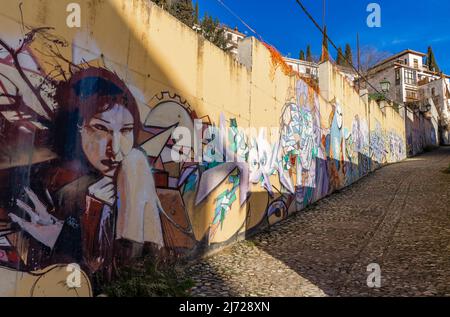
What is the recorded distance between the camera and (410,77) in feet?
168

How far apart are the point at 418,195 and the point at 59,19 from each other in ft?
34.1

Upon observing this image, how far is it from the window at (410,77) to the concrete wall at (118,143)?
5097 centimetres

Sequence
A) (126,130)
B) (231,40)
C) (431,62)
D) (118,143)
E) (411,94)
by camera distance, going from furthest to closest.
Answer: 1. (431,62)
2. (411,94)
3. (231,40)
4. (126,130)
5. (118,143)

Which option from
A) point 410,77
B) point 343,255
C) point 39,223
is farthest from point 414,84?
point 39,223

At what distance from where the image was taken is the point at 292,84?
9031mm

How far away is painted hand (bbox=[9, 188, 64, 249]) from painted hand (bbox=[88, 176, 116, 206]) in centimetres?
49

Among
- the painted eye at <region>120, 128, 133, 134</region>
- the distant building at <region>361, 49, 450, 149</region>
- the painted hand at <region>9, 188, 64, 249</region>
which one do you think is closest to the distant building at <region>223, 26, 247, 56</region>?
the painted eye at <region>120, 128, 133, 134</region>

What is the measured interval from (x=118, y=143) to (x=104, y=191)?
572mm

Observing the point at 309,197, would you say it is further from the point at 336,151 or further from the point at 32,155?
the point at 32,155

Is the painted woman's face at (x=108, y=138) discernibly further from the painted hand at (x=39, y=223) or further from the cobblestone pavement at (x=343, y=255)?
the cobblestone pavement at (x=343, y=255)

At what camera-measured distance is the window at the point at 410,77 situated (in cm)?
5081

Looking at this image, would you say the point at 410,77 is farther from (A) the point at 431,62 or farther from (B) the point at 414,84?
(A) the point at 431,62

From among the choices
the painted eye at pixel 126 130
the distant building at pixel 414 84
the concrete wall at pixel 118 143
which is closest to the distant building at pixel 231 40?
the concrete wall at pixel 118 143
